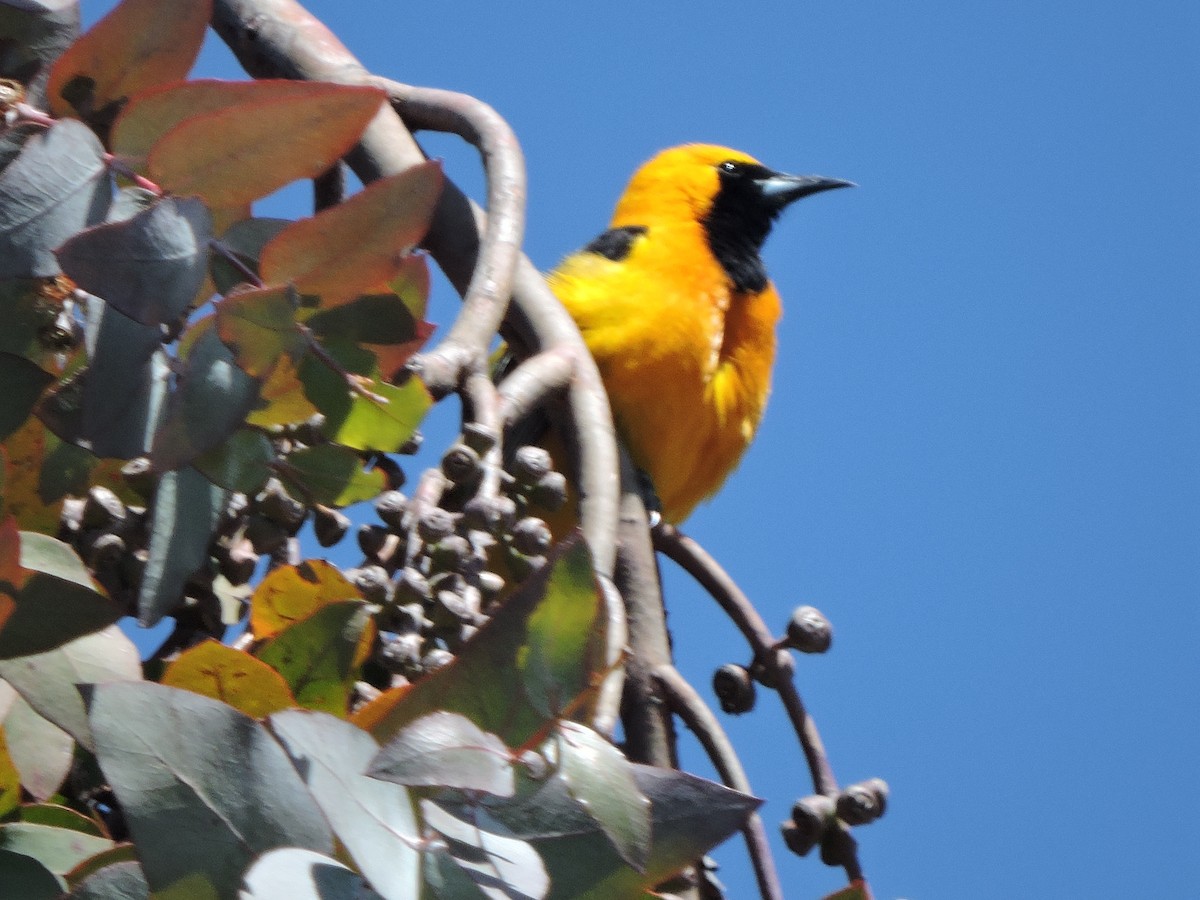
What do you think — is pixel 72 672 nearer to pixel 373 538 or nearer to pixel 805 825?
pixel 373 538

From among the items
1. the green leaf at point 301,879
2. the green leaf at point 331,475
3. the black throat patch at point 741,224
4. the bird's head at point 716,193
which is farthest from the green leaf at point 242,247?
the bird's head at point 716,193

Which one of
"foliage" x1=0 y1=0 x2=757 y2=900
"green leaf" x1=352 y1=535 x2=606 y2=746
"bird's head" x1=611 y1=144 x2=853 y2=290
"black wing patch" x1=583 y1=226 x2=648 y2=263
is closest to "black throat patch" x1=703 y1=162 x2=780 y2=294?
"bird's head" x1=611 y1=144 x2=853 y2=290

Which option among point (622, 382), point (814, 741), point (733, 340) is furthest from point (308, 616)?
point (733, 340)

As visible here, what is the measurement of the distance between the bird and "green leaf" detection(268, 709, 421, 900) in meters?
1.49

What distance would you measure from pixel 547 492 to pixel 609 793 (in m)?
0.37

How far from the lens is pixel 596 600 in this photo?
1.48ft

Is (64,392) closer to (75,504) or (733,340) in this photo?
(75,504)

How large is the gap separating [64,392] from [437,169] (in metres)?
0.16

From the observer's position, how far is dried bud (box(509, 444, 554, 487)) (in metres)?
0.77

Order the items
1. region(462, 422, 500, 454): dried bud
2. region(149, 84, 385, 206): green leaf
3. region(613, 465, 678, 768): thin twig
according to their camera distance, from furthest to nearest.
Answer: region(613, 465, 678, 768): thin twig < region(462, 422, 500, 454): dried bud < region(149, 84, 385, 206): green leaf

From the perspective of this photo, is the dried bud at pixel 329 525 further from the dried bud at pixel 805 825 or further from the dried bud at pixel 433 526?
the dried bud at pixel 805 825

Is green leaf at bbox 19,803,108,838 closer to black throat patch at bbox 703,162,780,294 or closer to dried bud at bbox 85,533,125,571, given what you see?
dried bud at bbox 85,533,125,571

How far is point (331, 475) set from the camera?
61 cm

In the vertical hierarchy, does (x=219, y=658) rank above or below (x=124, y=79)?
below
